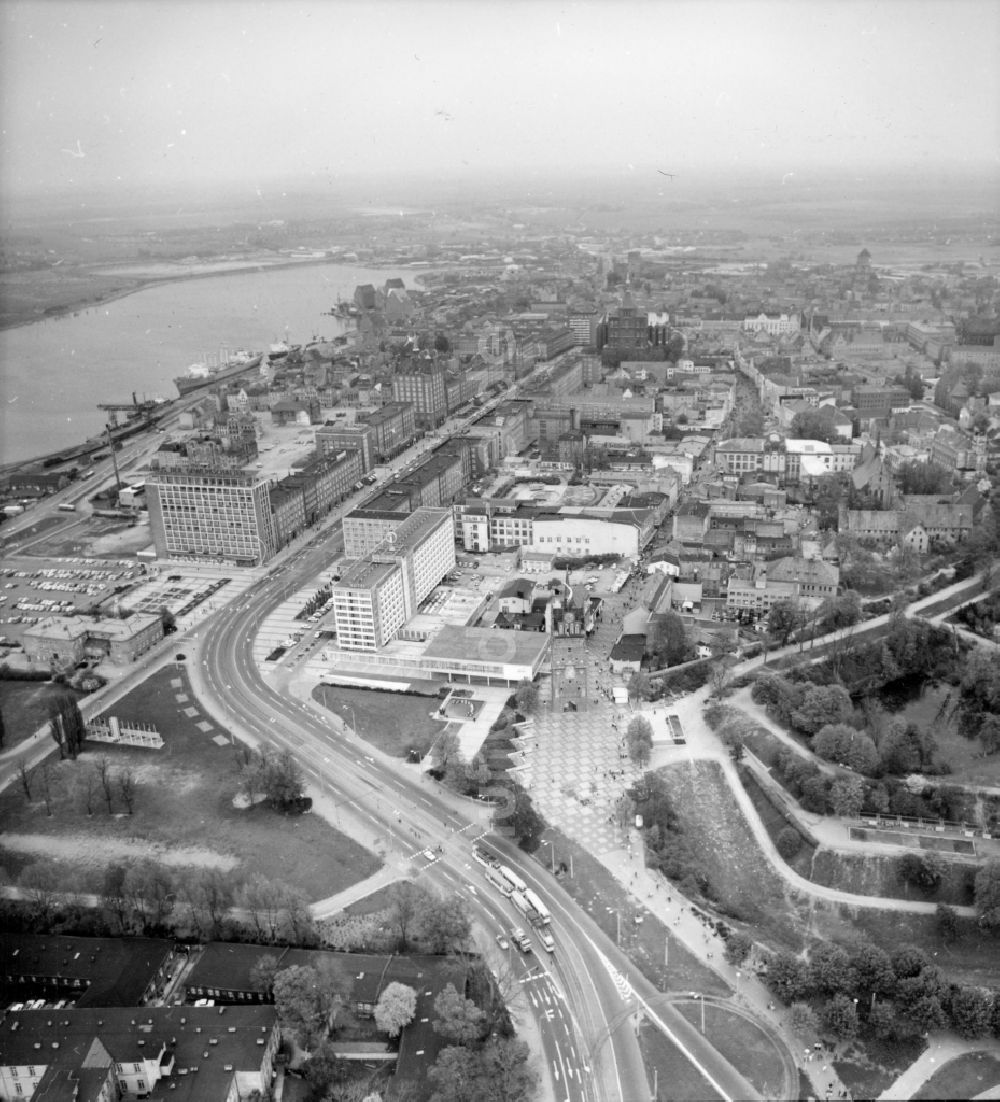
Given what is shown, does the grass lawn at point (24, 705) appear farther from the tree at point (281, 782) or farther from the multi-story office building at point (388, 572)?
the multi-story office building at point (388, 572)

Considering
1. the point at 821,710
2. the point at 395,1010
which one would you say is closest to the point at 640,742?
the point at 821,710

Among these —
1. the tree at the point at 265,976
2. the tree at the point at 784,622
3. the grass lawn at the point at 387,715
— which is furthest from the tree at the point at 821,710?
the tree at the point at 265,976

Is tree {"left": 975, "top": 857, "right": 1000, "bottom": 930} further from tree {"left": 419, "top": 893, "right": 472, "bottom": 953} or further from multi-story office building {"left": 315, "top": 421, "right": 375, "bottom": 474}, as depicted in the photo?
multi-story office building {"left": 315, "top": 421, "right": 375, "bottom": 474}

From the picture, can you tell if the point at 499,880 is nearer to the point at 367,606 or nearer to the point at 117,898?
the point at 117,898

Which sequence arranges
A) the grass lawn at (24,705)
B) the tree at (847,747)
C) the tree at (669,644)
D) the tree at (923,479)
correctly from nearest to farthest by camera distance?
the tree at (847,747) → the grass lawn at (24,705) → the tree at (669,644) → the tree at (923,479)

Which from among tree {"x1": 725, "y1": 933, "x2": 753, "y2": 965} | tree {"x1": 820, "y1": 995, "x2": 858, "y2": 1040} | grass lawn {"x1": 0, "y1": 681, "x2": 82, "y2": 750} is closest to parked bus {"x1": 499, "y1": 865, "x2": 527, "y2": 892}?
tree {"x1": 725, "y1": 933, "x2": 753, "y2": 965}
